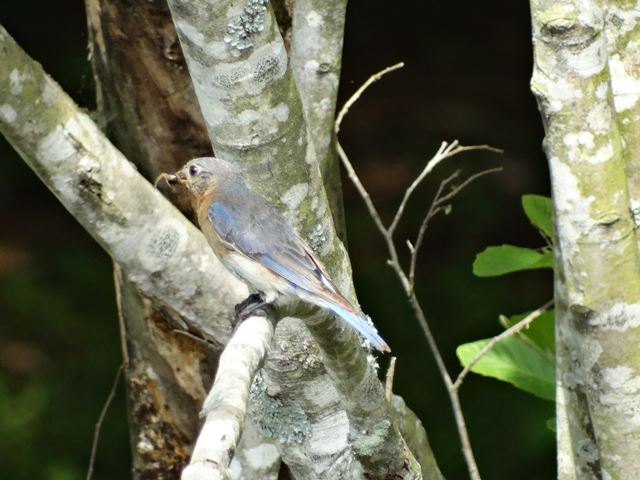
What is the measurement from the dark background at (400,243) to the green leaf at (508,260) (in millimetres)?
2676

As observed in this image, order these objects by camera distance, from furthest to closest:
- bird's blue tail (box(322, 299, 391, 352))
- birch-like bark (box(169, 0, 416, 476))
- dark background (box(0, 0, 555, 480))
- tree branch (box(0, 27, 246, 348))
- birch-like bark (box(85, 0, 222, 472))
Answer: dark background (box(0, 0, 555, 480))
birch-like bark (box(85, 0, 222, 472))
tree branch (box(0, 27, 246, 348))
bird's blue tail (box(322, 299, 391, 352))
birch-like bark (box(169, 0, 416, 476))

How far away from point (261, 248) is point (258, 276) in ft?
0.29

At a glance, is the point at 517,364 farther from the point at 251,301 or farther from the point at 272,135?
the point at 272,135

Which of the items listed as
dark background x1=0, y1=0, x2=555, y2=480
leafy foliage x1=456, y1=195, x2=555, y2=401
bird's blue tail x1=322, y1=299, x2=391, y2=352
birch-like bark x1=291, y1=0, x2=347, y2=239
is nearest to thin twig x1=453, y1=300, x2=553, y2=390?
leafy foliage x1=456, y1=195, x2=555, y2=401

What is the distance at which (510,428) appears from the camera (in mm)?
6613

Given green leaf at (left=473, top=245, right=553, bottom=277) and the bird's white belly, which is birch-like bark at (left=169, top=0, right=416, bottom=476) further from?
green leaf at (left=473, top=245, right=553, bottom=277)

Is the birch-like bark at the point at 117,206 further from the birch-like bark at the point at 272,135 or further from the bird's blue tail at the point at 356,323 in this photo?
the bird's blue tail at the point at 356,323

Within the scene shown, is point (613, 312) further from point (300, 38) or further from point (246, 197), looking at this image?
point (300, 38)

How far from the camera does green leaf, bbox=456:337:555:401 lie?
147 inches

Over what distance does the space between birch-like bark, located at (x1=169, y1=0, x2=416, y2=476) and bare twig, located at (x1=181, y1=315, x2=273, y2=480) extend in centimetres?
51

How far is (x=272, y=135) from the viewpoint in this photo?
2928mm

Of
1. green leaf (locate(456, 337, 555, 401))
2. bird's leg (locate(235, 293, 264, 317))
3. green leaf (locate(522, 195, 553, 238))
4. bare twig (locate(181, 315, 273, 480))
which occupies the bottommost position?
green leaf (locate(456, 337, 555, 401))

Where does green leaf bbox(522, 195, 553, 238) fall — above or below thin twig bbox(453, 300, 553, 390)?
above

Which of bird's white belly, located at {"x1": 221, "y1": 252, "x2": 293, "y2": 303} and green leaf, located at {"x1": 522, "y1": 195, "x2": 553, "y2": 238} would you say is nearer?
bird's white belly, located at {"x1": 221, "y1": 252, "x2": 293, "y2": 303}
